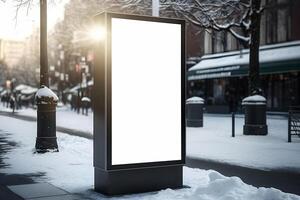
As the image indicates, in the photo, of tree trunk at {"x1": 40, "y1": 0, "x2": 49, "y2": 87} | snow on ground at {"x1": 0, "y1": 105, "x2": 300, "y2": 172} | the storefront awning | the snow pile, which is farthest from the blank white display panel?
the snow pile

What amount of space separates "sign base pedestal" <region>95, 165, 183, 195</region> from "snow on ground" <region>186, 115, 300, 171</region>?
3.76 metres

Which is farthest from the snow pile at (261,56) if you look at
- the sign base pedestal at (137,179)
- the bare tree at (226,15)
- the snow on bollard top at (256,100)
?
the sign base pedestal at (137,179)

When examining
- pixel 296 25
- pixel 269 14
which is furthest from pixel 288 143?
pixel 269 14

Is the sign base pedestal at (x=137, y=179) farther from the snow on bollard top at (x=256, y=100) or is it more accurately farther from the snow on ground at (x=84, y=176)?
the snow on bollard top at (x=256, y=100)

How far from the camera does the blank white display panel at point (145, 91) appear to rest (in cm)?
800

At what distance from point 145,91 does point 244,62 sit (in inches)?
1099

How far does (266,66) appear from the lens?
3303cm

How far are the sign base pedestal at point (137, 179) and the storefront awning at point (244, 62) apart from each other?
23651 mm

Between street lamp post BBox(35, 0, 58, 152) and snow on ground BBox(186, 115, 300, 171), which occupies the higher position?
street lamp post BBox(35, 0, 58, 152)

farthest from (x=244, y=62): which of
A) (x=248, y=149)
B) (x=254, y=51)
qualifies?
(x=248, y=149)

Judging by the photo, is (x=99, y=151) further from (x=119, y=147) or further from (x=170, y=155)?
(x=170, y=155)

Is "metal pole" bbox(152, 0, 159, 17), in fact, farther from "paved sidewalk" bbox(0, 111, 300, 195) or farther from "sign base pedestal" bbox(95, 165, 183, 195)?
"paved sidewalk" bbox(0, 111, 300, 195)

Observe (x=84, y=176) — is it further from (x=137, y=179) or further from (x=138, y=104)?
(x=138, y=104)

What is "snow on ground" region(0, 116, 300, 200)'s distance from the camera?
7512 millimetres
